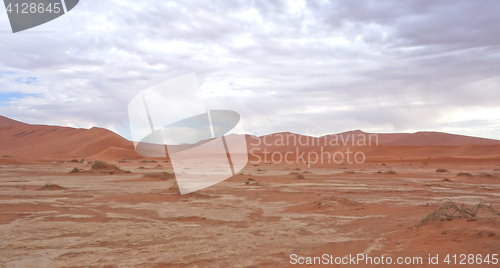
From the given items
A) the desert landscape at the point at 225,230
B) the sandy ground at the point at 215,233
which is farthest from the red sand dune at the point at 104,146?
the sandy ground at the point at 215,233

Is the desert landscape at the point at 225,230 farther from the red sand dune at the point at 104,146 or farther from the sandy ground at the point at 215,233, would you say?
the red sand dune at the point at 104,146

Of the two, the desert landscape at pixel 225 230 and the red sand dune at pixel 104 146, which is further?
the red sand dune at pixel 104 146

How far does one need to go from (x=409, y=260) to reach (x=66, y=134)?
340 ft

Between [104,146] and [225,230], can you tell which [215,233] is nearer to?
[225,230]

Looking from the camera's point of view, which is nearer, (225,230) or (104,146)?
(225,230)

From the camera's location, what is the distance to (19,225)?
7.82 meters

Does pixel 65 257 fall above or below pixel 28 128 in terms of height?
below

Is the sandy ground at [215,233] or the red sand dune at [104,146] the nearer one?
the sandy ground at [215,233]

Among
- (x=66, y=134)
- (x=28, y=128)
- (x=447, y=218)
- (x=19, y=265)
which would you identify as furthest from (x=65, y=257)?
(x=28, y=128)

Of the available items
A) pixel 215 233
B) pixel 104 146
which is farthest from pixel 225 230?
pixel 104 146

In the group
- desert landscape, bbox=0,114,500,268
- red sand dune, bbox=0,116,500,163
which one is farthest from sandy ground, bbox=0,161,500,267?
red sand dune, bbox=0,116,500,163

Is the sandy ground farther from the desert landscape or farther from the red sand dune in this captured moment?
the red sand dune

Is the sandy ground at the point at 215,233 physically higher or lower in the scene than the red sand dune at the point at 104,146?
lower

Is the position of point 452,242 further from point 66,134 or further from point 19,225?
point 66,134
